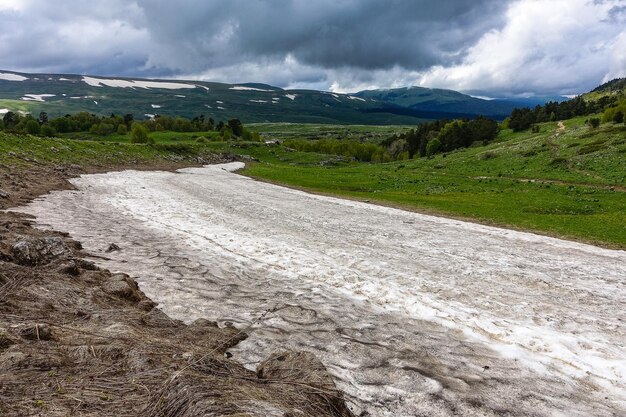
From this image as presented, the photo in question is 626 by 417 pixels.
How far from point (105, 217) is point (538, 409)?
20.5 meters

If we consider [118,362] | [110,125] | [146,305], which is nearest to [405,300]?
[146,305]

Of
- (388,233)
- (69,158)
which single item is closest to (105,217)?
(388,233)

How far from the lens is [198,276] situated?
12852 mm

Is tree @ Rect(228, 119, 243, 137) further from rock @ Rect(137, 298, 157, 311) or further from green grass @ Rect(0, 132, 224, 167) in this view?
rock @ Rect(137, 298, 157, 311)

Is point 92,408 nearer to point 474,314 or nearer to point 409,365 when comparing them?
point 409,365

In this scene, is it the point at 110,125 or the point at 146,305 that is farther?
the point at 110,125

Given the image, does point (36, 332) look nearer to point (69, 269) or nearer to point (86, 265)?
point (69, 269)

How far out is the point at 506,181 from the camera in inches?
1948

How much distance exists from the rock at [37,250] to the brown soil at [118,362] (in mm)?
101

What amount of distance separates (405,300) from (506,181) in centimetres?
4380

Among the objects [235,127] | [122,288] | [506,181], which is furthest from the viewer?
[235,127]

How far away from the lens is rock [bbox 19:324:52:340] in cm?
661

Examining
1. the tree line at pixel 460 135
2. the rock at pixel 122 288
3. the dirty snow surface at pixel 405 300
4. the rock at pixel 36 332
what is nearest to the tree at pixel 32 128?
the tree line at pixel 460 135

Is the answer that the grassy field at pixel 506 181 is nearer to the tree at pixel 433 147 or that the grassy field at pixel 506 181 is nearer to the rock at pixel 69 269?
the rock at pixel 69 269
